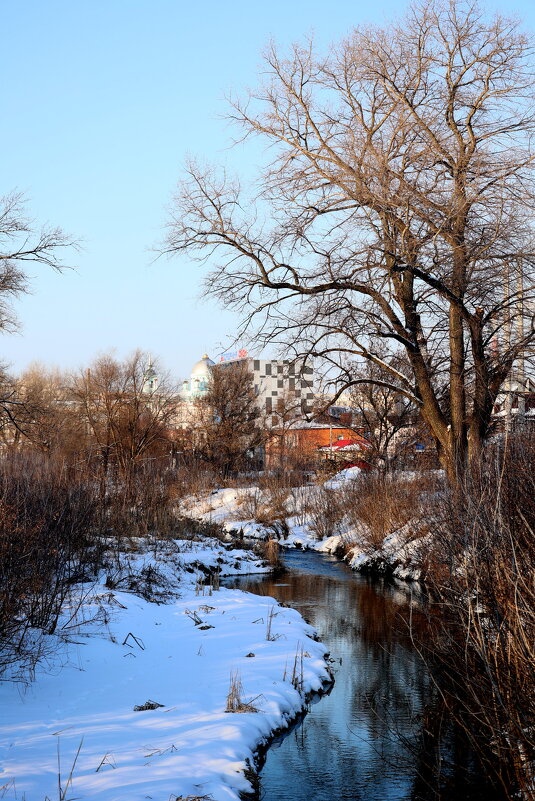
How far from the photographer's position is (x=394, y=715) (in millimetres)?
8570

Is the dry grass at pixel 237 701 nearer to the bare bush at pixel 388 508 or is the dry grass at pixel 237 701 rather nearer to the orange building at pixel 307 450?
the bare bush at pixel 388 508

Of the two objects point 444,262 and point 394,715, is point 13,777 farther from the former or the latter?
point 444,262

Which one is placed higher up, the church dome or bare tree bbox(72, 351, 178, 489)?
the church dome

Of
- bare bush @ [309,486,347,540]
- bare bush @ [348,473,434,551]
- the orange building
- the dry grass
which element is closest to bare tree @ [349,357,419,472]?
the orange building

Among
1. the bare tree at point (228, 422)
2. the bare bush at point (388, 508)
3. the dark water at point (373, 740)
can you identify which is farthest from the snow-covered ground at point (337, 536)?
the bare tree at point (228, 422)

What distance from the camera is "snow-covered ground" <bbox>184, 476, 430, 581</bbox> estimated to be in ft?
57.6

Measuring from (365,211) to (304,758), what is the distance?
1210 cm

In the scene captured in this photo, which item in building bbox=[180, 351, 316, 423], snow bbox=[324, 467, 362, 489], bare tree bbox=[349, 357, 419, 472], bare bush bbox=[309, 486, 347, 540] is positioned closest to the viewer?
building bbox=[180, 351, 316, 423]

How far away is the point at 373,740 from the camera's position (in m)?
7.90

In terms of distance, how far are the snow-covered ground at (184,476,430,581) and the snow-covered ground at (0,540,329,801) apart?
10.1ft

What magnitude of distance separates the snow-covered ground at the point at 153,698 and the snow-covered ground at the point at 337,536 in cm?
307

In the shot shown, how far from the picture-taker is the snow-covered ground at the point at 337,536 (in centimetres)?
1756

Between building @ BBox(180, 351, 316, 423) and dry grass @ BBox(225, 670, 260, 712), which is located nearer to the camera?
dry grass @ BBox(225, 670, 260, 712)

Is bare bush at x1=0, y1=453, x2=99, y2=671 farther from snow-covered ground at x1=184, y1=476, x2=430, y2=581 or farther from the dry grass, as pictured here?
snow-covered ground at x1=184, y1=476, x2=430, y2=581
